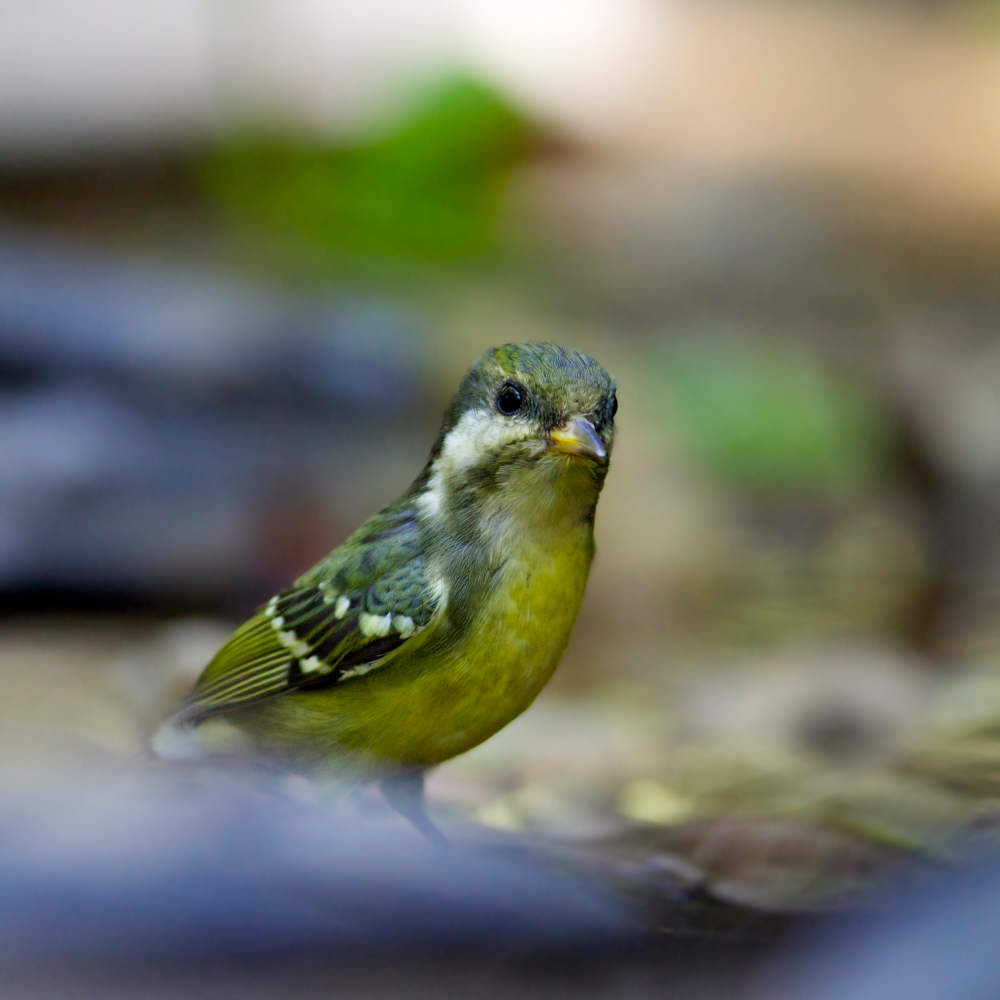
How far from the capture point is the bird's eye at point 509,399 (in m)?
3.11

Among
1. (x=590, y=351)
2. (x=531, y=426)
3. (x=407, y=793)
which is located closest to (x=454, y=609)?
(x=531, y=426)

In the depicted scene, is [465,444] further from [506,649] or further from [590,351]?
[590,351]

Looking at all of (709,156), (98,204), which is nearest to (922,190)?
(709,156)

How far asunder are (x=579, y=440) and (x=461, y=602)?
Result: 0.42 meters

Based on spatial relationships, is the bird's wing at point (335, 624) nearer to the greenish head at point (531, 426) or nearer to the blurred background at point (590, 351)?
the greenish head at point (531, 426)

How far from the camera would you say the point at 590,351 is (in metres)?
9.02

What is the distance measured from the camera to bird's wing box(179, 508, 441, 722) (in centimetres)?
310

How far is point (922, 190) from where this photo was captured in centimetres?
1127

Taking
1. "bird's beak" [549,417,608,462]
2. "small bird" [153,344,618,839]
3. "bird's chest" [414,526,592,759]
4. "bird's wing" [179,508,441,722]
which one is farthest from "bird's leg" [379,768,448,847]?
"bird's beak" [549,417,608,462]

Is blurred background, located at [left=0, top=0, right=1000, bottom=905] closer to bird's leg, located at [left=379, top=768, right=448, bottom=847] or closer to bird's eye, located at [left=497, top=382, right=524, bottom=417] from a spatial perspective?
bird's leg, located at [left=379, top=768, right=448, bottom=847]

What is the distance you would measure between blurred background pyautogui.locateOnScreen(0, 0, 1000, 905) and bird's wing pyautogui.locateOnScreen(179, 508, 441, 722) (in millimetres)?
319

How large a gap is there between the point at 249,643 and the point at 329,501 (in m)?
3.31

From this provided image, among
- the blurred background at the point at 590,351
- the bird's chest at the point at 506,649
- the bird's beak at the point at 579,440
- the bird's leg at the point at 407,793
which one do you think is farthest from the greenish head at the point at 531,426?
the blurred background at the point at 590,351

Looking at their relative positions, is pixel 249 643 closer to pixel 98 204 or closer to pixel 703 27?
pixel 98 204
